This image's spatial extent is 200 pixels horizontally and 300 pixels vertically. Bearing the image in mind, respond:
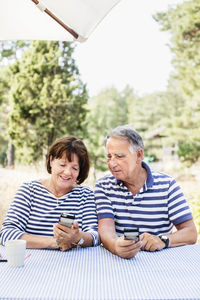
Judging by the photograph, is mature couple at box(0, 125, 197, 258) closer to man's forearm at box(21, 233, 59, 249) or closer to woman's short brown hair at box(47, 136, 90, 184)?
woman's short brown hair at box(47, 136, 90, 184)

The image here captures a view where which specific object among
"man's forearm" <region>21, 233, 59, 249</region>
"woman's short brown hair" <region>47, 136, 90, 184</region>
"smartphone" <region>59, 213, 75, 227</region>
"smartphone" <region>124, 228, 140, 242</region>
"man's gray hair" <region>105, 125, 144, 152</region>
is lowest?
"man's forearm" <region>21, 233, 59, 249</region>

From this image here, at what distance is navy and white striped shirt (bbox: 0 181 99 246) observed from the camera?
2.19 m

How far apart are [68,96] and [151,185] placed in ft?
40.6

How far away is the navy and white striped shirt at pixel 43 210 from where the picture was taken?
2.19 m

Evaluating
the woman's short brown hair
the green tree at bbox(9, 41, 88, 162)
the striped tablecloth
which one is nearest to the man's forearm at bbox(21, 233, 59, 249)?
the striped tablecloth

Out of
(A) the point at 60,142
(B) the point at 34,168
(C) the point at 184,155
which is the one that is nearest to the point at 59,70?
(C) the point at 184,155

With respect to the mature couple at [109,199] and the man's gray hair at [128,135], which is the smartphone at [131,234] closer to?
the mature couple at [109,199]

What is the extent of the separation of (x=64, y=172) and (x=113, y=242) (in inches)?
20.9

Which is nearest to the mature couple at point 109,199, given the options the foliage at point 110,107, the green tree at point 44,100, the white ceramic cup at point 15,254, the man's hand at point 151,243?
the man's hand at point 151,243

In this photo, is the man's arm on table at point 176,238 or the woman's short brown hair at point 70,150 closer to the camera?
the man's arm on table at point 176,238

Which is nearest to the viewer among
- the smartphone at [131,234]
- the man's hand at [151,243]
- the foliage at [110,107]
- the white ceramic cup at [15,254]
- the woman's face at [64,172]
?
the white ceramic cup at [15,254]

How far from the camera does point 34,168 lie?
7648 mm

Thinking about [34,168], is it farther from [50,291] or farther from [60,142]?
[50,291]

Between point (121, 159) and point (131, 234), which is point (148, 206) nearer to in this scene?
point (121, 159)
